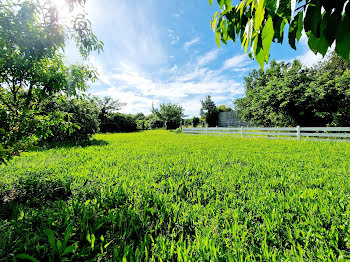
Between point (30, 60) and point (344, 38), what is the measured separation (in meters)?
3.29

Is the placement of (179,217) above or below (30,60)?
below

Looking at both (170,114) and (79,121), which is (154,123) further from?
(79,121)

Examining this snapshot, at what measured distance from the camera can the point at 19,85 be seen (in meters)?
2.40

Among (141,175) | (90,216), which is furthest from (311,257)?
(141,175)

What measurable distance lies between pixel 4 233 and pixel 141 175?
1.80 m

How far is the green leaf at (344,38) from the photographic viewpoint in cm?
60

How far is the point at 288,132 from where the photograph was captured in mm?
9242

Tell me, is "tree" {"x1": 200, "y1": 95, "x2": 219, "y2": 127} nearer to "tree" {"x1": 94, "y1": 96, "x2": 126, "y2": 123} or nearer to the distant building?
the distant building

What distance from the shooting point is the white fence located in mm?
7276

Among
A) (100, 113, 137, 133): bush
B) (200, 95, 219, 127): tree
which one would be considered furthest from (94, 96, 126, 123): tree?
(200, 95, 219, 127): tree

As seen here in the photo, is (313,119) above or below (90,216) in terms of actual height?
above

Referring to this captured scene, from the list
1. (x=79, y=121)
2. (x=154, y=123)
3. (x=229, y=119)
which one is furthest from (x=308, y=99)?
(x=154, y=123)

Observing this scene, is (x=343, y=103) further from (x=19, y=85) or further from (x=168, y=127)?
(x=168, y=127)

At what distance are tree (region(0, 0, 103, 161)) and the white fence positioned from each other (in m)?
10.1
